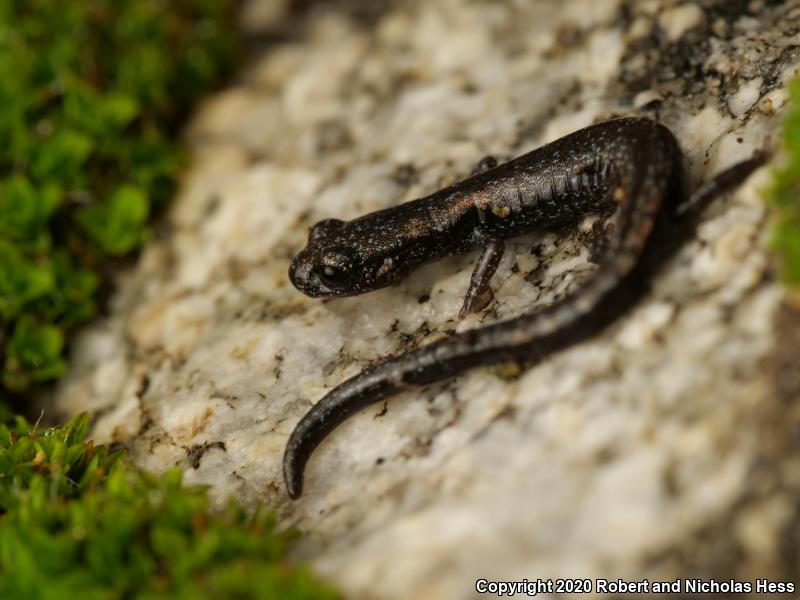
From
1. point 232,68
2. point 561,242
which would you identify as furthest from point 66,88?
point 561,242

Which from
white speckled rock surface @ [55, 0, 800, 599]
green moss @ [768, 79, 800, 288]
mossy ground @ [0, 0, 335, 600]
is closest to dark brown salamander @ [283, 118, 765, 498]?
white speckled rock surface @ [55, 0, 800, 599]

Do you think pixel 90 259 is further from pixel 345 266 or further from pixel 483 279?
pixel 483 279

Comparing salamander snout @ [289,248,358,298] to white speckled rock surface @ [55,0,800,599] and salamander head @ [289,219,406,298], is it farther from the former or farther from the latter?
white speckled rock surface @ [55,0,800,599]

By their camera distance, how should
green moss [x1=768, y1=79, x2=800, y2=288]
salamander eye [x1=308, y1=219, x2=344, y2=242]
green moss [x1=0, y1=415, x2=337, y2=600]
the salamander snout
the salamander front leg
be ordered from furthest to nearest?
salamander eye [x1=308, y1=219, x2=344, y2=242]
the salamander snout
the salamander front leg
green moss [x1=768, y1=79, x2=800, y2=288]
green moss [x1=0, y1=415, x2=337, y2=600]

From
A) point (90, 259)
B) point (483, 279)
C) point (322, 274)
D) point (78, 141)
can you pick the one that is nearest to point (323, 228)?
point (322, 274)

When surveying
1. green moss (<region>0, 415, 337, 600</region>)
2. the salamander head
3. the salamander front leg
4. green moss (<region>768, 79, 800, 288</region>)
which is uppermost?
the salamander head

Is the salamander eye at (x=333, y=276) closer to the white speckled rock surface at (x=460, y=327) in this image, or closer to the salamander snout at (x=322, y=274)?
the salamander snout at (x=322, y=274)

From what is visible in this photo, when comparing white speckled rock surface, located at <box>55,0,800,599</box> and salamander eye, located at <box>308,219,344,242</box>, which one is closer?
white speckled rock surface, located at <box>55,0,800,599</box>
